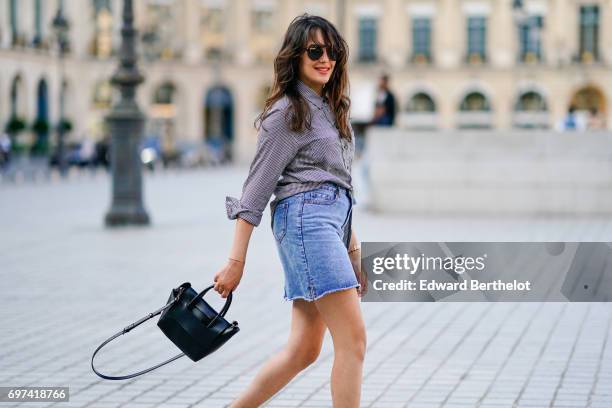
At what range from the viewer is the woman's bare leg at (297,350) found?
16.5ft

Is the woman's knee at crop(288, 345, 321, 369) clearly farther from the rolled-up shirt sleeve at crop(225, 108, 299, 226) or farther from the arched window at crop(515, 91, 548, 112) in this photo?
the arched window at crop(515, 91, 548, 112)

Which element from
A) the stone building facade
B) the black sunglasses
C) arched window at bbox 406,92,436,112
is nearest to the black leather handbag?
the black sunglasses

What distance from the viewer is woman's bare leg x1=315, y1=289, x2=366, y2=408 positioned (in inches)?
188

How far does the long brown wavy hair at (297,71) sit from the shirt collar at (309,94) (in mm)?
21

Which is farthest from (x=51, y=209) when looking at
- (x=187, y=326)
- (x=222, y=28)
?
(x=222, y=28)

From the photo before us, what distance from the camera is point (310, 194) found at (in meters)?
4.78

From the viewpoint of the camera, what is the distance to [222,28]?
239ft

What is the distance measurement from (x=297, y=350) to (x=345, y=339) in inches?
11.7

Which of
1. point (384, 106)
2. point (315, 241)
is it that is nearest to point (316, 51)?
point (315, 241)

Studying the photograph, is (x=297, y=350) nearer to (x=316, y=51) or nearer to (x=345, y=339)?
(x=345, y=339)

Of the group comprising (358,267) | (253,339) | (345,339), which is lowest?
(253,339)

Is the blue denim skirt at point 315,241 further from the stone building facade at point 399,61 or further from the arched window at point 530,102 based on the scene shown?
the arched window at point 530,102

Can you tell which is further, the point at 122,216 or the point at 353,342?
the point at 122,216

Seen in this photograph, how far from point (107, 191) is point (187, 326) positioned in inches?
1136
